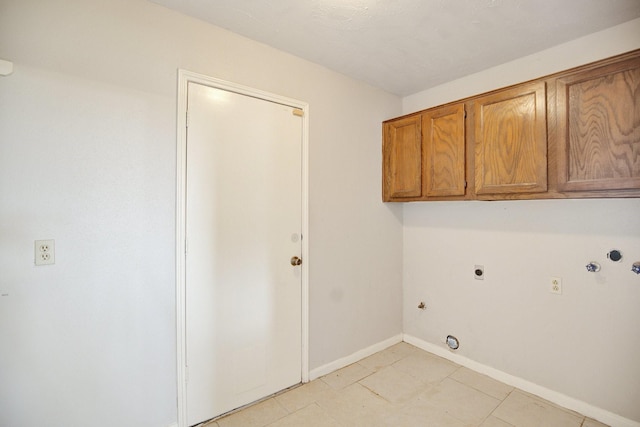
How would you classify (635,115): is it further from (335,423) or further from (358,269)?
(335,423)

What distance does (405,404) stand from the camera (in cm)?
203

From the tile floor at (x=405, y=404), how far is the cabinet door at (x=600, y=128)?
4.97 ft

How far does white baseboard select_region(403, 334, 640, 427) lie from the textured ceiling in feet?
8.07

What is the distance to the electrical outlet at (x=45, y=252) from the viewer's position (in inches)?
53.8

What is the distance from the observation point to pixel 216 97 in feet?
6.08

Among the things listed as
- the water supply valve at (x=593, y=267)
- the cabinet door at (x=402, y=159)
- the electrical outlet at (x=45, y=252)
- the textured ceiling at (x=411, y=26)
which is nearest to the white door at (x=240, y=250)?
the textured ceiling at (x=411, y=26)

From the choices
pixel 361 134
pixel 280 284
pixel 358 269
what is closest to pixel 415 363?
pixel 358 269

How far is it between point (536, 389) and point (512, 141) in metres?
1.82

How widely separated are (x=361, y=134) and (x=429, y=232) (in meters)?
1.16

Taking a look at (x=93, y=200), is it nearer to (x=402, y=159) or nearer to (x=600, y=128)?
(x=402, y=159)

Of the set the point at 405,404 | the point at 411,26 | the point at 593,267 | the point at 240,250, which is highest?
the point at 411,26

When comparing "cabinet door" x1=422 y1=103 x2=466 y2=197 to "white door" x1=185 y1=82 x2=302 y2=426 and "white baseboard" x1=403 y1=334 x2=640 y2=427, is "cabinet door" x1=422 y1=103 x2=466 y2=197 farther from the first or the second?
"white baseboard" x1=403 y1=334 x2=640 y2=427

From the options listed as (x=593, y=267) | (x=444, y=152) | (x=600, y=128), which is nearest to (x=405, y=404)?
(x=593, y=267)

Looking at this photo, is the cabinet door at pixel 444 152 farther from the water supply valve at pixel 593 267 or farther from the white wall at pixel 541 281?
the water supply valve at pixel 593 267
